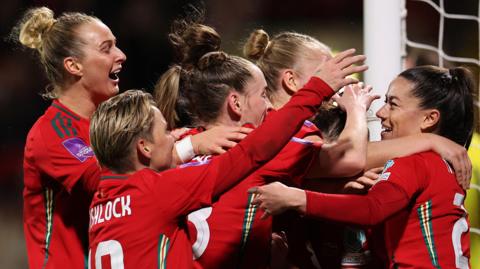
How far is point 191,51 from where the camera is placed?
2881 mm

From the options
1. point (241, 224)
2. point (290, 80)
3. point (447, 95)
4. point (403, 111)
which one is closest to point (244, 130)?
point (241, 224)

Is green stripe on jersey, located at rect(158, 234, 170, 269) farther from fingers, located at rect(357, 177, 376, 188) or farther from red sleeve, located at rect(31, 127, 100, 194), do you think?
fingers, located at rect(357, 177, 376, 188)

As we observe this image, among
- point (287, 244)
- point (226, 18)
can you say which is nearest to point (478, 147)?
point (287, 244)

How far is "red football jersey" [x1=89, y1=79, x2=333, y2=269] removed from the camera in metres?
2.39

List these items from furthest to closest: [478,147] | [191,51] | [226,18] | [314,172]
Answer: [226,18], [478,147], [191,51], [314,172]

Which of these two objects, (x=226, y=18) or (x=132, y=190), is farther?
(x=226, y=18)

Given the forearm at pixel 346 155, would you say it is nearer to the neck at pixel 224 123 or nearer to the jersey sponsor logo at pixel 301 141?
the jersey sponsor logo at pixel 301 141

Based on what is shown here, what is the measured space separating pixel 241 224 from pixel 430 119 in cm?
63

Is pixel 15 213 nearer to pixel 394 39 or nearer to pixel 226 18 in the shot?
pixel 226 18

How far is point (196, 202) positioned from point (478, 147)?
191cm

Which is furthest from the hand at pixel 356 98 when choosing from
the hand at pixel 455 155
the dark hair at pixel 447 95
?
the hand at pixel 455 155

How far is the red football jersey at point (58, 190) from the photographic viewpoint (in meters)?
2.74

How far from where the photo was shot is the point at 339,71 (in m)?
2.44

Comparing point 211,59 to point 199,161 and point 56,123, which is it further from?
point 56,123
